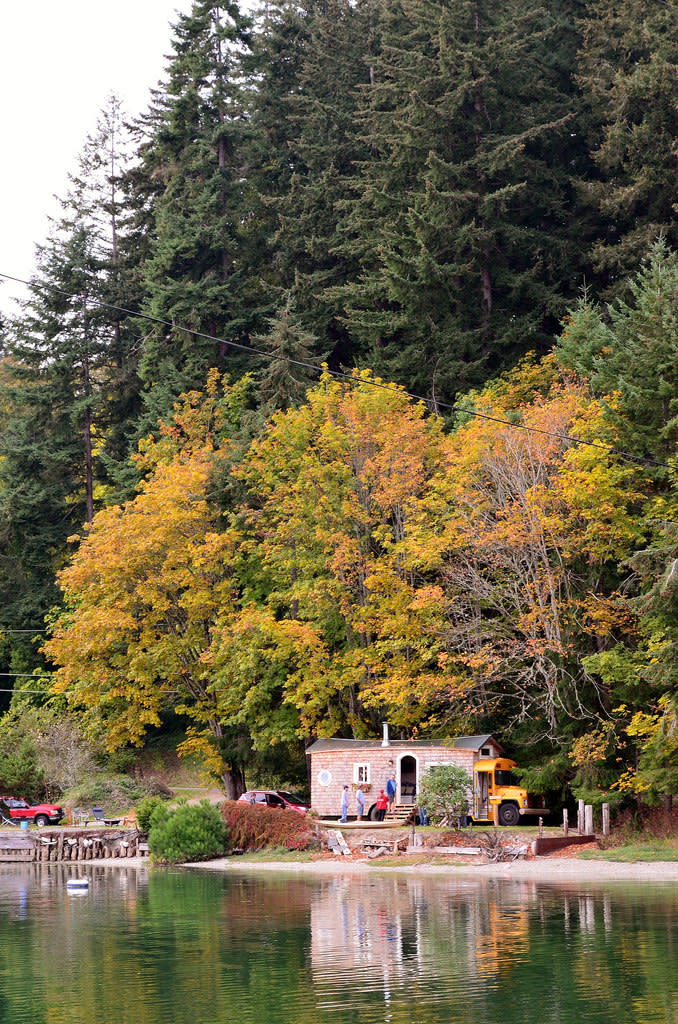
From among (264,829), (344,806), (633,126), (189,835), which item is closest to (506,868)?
(344,806)

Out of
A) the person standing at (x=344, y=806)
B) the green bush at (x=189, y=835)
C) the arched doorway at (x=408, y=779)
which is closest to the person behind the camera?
the green bush at (x=189, y=835)

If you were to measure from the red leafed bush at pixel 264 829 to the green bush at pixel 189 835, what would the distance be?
0.51 meters

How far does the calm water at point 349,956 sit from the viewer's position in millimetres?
16203

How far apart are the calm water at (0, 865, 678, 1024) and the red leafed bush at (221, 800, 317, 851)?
10.9 m

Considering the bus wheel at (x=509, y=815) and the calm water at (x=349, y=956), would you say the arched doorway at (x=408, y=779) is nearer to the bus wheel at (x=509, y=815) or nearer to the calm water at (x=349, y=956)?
the bus wheel at (x=509, y=815)

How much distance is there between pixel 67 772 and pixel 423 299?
26.8m

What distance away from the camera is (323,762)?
1806 inches

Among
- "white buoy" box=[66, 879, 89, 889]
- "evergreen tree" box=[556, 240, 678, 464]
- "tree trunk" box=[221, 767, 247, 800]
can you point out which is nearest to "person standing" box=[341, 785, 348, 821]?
"tree trunk" box=[221, 767, 247, 800]

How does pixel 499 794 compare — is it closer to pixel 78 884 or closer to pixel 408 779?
pixel 408 779

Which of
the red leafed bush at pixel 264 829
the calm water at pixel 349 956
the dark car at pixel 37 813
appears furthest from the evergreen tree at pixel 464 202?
the calm water at pixel 349 956

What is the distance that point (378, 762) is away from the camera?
1752 inches

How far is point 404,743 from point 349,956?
2408cm

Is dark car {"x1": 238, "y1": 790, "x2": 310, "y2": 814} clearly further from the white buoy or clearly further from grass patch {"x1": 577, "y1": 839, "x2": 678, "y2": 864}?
grass patch {"x1": 577, "y1": 839, "x2": 678, "y2": 864}

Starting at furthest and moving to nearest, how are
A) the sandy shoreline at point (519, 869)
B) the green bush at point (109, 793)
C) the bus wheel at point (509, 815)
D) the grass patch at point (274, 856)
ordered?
the green bush at point (109, 793), the bus wheel at point (509, 815), the grass patch at point (274, 856), the sandy shoreline at point (519, 869)
